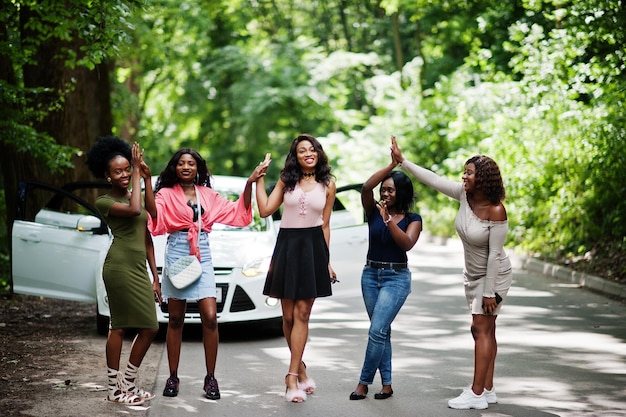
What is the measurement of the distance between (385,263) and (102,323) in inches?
177

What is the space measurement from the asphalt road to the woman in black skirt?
24.2 inches

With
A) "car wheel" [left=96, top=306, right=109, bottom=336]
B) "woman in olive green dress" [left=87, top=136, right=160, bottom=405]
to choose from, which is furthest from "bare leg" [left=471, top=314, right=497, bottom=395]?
"car wheel" [left=96, top=306, right=109, bottom=336]

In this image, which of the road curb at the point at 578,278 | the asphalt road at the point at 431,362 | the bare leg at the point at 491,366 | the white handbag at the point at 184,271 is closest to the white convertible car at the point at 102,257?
the asphalt road at the point at 431,362

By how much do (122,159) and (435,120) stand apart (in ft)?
81.0

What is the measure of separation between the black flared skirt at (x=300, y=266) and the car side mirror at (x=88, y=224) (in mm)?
3954

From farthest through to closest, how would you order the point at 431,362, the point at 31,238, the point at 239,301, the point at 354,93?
1. the point at 354,93
2. the point at 31,238
3. the point at 239,301
4. the point at 431,362

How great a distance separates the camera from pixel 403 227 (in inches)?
290

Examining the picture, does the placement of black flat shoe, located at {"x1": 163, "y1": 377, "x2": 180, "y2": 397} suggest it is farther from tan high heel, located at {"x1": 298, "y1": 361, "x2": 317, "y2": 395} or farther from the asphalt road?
tan high heel, located at {"x1": 298, "y1": 361, "x2": 317, "y2": 395}

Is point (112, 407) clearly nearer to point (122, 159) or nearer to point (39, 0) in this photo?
point (122, 159)

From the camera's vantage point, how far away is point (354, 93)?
43656 millimetres

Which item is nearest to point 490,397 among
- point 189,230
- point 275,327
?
point 189,230

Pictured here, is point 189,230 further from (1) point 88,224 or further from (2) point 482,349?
(1) point 88,224

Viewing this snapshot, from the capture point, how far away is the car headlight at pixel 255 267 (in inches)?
405

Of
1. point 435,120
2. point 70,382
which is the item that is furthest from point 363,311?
point 435,120
